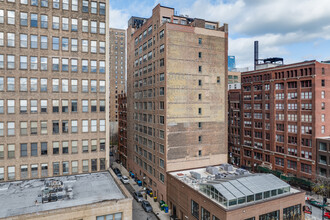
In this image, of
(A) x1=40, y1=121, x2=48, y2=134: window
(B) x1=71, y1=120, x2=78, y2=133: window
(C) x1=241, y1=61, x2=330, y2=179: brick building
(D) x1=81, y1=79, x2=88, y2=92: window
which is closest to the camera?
(A) x1=40, y1=121, x2=48, y2=134: window

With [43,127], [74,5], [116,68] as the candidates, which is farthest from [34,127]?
[116,68]

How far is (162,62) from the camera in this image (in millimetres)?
49094

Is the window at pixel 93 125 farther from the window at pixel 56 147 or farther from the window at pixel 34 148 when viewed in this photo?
the window at pixel 34 148

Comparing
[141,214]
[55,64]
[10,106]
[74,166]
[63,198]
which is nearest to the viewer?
[63,198]

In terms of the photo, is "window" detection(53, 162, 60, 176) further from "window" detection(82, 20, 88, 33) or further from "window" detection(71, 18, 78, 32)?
"window" detection(82, 20, 88, 33)

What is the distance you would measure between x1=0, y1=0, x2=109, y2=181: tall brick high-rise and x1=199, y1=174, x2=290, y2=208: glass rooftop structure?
61.9 feet

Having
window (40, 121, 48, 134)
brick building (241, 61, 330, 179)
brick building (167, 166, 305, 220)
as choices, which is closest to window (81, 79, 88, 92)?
window (40, 121, 48, 134)

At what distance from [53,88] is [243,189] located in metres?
32.5

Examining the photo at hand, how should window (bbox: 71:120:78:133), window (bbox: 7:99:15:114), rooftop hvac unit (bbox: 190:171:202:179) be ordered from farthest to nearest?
1. rooftop hvac unit (bbox: 190:171:202:179)
2. window (bbox: 71:120:78:133)
3. window (bbox: 7:99:15:114)

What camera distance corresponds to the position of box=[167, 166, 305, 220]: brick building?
31.8 meters

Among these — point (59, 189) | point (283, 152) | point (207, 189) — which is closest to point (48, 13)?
A: point (59, 189)

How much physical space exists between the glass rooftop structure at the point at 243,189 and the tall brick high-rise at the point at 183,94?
13.3m

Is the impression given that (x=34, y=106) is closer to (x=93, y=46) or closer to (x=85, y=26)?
(x=93, y=46)

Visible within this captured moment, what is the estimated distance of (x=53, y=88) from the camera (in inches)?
1463
